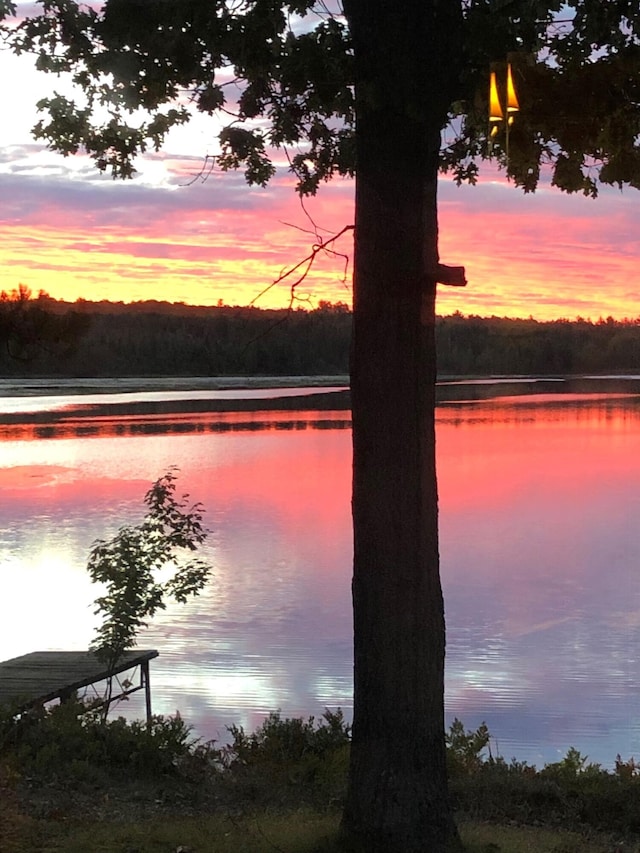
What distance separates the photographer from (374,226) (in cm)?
504

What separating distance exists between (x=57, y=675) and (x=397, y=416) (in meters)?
6.21

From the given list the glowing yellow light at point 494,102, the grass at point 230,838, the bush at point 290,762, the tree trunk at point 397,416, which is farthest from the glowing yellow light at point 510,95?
the bush at point 290,762

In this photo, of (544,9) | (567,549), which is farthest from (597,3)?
(567,549)

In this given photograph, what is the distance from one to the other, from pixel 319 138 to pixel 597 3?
2.24 meters

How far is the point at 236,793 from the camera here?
7105 millimetres

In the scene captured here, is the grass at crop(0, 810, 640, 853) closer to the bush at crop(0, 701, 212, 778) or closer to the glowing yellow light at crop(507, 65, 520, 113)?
the bush at crop(0, 701, 212, 778)

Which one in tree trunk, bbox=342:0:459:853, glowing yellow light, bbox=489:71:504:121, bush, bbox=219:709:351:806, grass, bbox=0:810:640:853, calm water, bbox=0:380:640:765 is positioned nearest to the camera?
glowing yellow light, bbox=489:71:504:121

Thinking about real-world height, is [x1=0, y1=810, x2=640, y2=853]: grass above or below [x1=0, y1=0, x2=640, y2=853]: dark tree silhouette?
below

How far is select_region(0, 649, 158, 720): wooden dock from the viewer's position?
937cm

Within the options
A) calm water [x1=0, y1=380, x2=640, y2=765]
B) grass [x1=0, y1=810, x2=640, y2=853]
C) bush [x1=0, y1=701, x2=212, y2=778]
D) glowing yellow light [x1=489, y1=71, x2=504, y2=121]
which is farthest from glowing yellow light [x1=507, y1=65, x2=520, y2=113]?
calm water [x1=0, y1=380, x2=640, y2=765]

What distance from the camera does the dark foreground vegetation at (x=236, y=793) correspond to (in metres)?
5.55

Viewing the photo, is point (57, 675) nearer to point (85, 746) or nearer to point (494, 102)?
point (85, 746)

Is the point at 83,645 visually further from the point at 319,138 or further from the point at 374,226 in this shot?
the point at 374,226

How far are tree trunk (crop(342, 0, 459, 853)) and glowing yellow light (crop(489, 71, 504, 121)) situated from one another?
0.88 feet
